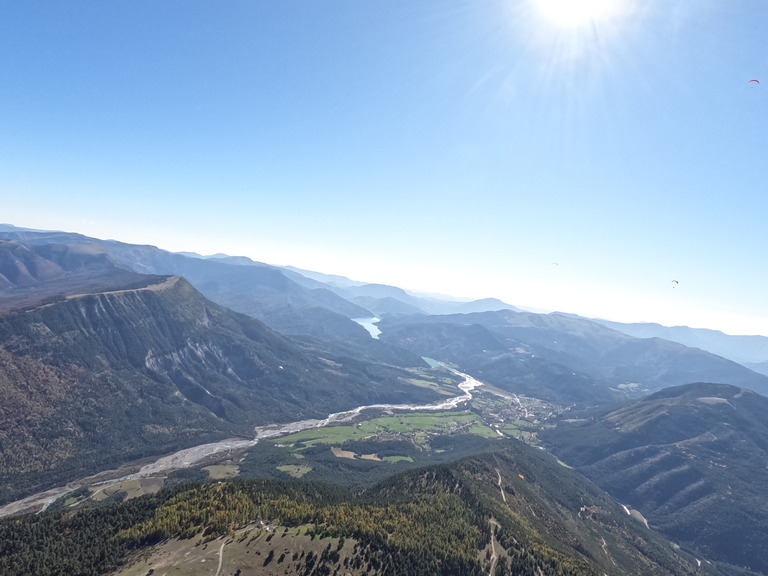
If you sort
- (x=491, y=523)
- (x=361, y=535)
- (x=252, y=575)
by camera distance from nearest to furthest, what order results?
(x=252, y=575) → (x=361, y=535) → (x=491, y=523)

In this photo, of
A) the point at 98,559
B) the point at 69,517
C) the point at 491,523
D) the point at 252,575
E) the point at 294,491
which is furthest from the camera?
the point at 294,491

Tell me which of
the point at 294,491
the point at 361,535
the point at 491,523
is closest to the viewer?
the point at 361,535

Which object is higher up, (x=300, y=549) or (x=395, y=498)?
(x=300, y=549)

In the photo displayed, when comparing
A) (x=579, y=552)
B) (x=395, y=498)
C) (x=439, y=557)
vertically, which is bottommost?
(x=579, y=552)

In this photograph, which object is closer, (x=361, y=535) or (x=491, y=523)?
(x=361, y=535)

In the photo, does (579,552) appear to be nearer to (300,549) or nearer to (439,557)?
(439,557)

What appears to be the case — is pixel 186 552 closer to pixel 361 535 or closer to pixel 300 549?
pixel 300 549

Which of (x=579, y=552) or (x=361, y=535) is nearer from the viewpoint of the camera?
(x=361, y=535)

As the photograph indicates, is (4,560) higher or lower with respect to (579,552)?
higher

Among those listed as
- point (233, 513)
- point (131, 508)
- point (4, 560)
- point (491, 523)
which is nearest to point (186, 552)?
point (233, 513)

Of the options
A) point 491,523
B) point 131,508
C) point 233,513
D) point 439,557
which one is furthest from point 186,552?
point 491,523
